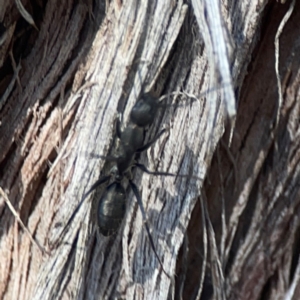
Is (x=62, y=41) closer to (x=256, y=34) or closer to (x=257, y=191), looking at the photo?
(x=256, y=34)

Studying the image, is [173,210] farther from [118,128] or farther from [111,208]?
[118,128]

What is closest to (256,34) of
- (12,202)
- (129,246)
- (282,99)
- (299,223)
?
(282,99)

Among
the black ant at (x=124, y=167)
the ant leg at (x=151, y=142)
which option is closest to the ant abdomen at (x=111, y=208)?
the black ant at (x=124, y=167)

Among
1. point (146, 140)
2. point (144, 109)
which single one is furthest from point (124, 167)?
point (144, 109)

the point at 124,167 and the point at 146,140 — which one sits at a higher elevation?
the point at 146,140

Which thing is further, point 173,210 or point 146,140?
point 146,140

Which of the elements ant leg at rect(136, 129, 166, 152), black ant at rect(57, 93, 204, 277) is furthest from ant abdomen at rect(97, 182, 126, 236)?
ant leg at rect(136, 129, 166, 152)

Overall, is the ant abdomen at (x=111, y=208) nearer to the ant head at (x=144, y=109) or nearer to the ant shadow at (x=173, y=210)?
the ant shadow at (x=173, y=210)

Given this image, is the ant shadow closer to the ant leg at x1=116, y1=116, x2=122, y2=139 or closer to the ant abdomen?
the ant abdomen
